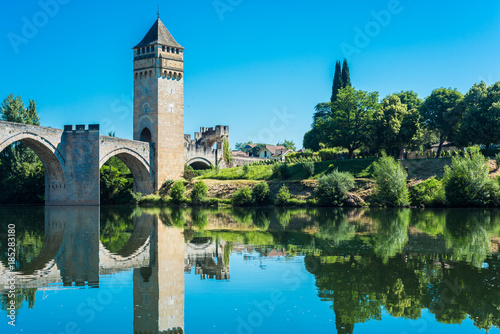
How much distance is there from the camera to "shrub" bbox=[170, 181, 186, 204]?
4272cm

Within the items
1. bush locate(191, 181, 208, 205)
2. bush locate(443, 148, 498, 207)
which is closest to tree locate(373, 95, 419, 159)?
bush locate(443, 148, 498, 207)

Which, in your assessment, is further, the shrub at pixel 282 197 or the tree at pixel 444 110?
the tree at pixel 444 110

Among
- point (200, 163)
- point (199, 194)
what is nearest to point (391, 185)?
point (199, 194)

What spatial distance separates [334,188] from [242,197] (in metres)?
7.99

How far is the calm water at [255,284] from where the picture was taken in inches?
299

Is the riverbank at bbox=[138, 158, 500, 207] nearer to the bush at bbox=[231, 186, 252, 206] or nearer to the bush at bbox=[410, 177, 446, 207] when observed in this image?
the bush at bbox=[410, 177, 446, 207]

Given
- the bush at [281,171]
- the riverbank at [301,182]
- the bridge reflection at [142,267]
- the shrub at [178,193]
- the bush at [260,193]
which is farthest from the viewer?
the bush at [281,171]

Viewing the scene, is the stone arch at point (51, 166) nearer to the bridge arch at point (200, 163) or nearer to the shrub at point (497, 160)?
the bridge arch at point (200, 163)

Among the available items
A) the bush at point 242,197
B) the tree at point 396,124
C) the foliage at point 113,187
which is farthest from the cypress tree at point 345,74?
the foliage at point 113,187

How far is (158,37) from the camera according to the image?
4609cm

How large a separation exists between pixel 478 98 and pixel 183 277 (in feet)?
124

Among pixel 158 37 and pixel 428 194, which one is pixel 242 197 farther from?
pixel 158 37

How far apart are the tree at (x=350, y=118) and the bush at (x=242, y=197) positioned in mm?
12014

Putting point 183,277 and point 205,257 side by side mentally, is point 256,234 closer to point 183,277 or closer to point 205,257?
point 205,257
